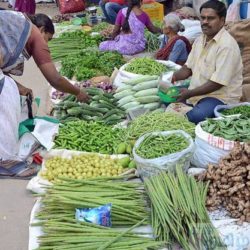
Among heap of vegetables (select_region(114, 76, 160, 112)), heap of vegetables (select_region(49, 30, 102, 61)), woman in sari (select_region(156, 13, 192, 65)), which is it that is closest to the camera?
heap of vegetables (select_region(114, 76, 160, 112))

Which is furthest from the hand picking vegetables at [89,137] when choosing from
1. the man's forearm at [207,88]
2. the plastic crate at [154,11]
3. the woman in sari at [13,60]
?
the plastic crate at [154,11]

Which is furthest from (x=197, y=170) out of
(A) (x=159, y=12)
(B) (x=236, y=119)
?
(A) (x=159, y=12)

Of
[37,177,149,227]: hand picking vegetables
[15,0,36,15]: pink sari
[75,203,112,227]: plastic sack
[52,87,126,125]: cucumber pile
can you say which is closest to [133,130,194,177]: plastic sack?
[37,177,149,227]: hand picking vegetables

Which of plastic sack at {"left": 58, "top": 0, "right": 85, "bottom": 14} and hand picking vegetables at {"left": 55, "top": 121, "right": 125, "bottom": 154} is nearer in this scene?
hand picking vegetables at {"left": 55, "top": 121, "right": 125, "bottom": 154}

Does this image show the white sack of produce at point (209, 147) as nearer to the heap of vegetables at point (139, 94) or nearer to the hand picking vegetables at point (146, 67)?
the heap of vegetables at point (139, 94)

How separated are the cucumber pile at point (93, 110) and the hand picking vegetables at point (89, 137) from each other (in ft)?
1.02

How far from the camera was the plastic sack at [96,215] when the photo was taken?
11.2 feet

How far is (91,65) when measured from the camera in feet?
22.7

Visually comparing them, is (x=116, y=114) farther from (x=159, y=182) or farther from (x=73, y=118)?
(x=159, y=182)

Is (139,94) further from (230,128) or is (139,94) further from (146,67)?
(230,128)

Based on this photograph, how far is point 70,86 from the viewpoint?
4.98 metres

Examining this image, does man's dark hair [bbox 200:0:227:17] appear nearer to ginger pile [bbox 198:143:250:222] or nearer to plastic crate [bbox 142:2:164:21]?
ginger pile [bbox 198:143:250:222]

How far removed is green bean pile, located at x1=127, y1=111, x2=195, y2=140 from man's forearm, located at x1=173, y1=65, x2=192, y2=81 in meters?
0.70

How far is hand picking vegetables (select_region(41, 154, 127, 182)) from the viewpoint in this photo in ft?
13.8
